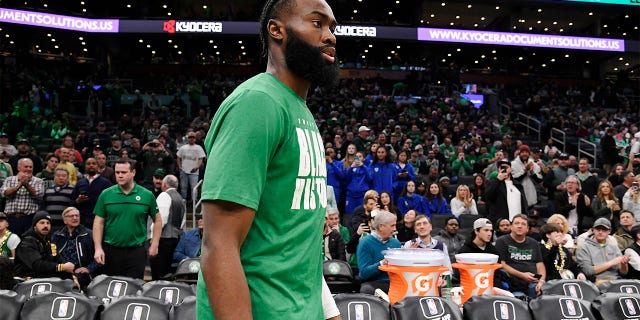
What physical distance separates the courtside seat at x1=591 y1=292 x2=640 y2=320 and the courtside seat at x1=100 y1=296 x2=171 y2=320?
3291 mm

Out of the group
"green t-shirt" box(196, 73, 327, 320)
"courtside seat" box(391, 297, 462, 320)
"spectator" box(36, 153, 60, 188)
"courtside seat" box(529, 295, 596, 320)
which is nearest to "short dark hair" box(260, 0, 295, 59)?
"green t-shirt" box(196, 73, 327, 320)

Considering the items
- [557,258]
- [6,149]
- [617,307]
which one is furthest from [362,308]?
[6,149]

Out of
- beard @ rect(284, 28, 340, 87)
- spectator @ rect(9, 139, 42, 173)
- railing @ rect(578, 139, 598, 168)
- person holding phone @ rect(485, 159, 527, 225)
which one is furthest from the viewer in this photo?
railing @ rect(578, 139, 598, 168)

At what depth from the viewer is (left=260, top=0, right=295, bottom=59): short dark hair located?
58.9 inches

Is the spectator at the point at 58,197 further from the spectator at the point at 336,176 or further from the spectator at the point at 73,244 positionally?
the spectator at the point at 336,176

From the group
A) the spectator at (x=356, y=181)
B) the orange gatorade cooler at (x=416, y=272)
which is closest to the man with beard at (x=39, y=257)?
the orange gatorade cooler at (x=416, y=272)

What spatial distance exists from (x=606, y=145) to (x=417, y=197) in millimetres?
6385

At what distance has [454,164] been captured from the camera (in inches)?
504

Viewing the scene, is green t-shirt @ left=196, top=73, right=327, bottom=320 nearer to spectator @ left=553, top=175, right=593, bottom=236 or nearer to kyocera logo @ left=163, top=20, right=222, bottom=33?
spectator @ left=553, top=175, right=593, bottom=236

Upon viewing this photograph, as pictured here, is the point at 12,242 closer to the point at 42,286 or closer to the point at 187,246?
the point at 187,246

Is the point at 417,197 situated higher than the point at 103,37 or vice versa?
the point at 103,37

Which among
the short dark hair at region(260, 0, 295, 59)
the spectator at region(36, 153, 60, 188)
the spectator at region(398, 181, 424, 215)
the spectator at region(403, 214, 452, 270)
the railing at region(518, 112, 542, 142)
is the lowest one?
the spectator at region(403, 214, 452, 270)

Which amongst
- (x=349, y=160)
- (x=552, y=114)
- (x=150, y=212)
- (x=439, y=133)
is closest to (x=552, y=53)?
(x=552, y=114)

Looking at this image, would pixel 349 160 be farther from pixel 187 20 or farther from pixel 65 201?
pixel 187 20
